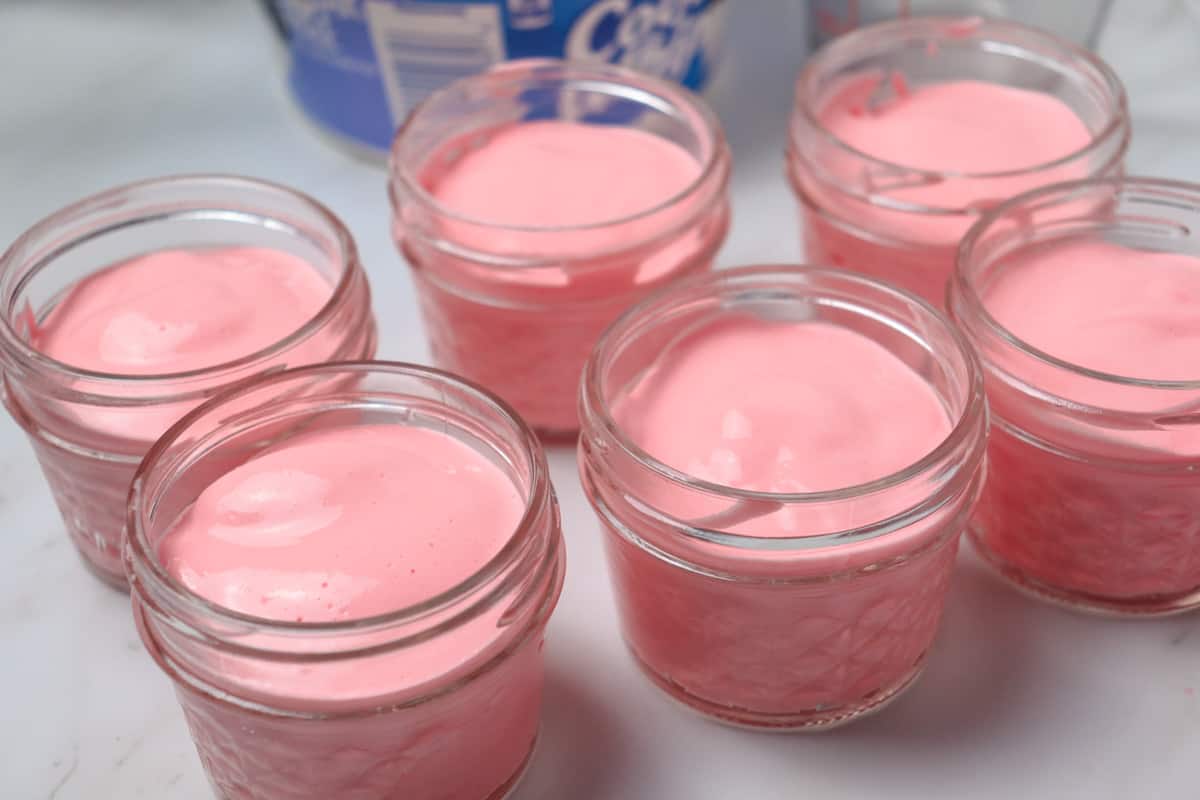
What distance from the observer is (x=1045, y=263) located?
1.16m

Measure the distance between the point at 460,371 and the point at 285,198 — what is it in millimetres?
229

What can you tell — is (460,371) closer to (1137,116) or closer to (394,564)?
(394,564)

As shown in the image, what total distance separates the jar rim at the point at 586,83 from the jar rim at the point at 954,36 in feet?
0.34

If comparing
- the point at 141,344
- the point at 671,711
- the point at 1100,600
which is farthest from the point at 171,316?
the point at 1100,600

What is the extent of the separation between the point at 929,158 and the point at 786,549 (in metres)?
0.58

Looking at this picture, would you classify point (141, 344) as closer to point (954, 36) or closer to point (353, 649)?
point (353, 649)

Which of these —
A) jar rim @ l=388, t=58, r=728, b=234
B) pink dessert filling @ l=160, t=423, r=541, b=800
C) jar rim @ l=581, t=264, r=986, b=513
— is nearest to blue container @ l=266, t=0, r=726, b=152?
jar rim @ l=388, t=58, r=728, b=234

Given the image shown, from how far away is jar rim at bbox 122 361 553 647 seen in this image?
812 mm

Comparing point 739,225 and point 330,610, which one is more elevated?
point 330,610

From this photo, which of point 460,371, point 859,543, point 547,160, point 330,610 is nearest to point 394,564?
point 330,610

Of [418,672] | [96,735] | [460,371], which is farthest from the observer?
[460,371]

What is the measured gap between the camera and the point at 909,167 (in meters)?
1.28

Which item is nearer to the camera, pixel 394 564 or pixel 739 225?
pixel 394 564

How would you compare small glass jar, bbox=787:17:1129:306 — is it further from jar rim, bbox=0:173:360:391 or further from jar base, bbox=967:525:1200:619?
jar rim, bbox=0:173:360:391
